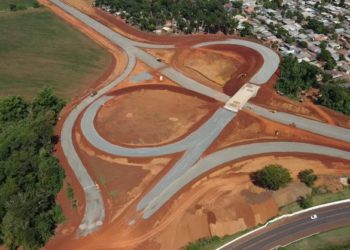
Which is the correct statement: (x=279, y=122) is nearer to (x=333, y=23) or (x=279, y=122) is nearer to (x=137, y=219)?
(x=137, y=219)

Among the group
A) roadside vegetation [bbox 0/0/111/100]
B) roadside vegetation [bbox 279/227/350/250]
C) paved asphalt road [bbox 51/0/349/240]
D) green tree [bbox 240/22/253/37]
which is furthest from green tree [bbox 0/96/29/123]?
green tree [bbox 240/22/253/37]

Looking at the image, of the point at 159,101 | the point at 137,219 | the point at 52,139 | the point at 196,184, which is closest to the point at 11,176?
the point at 52,139

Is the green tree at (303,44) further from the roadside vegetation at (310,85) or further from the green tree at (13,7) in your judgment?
the green tree at (13,7)

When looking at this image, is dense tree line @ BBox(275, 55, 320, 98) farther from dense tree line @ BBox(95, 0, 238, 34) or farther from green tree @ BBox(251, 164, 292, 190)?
dense tree line @ BBox(95, 0, 238, 34)

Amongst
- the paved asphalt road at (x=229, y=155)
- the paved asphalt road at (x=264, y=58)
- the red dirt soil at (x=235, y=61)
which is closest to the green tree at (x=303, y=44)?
the paved asphalt road at (x=264, y=58)

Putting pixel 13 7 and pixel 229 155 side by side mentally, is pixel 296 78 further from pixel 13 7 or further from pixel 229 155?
pixel 13 7

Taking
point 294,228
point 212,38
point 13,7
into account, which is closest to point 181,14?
point 212,38
